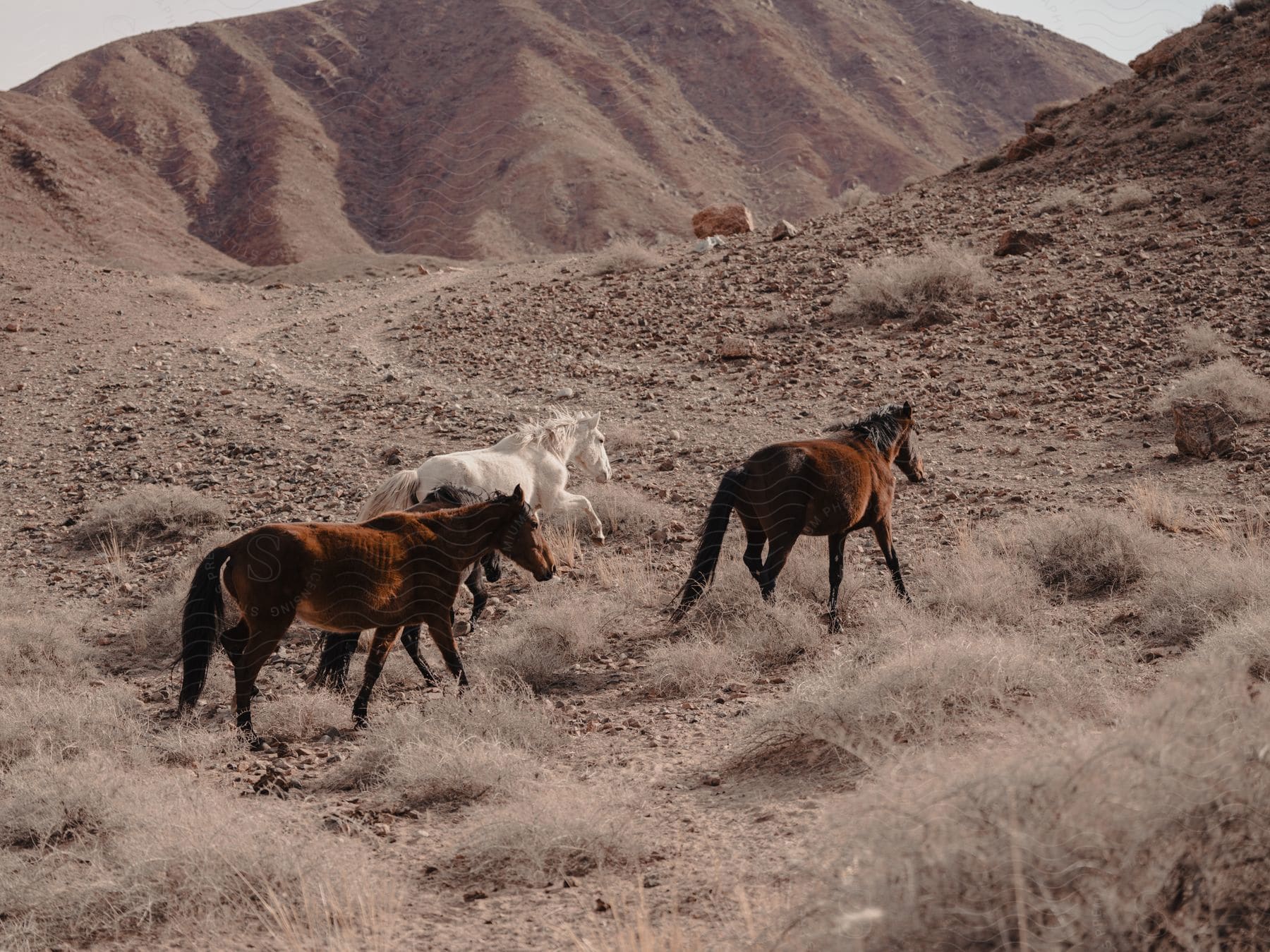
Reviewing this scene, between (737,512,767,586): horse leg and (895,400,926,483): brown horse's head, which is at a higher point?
(895,400,926,483): brown horse's head

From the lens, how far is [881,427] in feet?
28.9

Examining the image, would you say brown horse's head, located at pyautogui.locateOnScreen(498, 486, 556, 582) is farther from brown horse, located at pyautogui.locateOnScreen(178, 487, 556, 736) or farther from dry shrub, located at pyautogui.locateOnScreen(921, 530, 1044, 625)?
dry shrub, located at pyautogui.locateOnScreen(921, 530, 1044, 625)

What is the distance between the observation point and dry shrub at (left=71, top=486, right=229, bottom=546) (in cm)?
1084

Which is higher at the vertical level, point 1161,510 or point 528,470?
point 1161,510

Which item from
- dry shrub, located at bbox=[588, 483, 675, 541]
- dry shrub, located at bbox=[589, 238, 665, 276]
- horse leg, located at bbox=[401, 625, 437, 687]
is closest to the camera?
horse leg, located at bbox=[401, 625, 437, 687]

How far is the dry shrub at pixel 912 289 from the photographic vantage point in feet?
56.4

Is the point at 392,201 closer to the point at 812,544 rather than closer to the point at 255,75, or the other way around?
the point at 255,75

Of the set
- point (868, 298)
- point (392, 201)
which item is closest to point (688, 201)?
point (392, 201)

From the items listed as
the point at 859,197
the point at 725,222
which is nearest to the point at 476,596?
the point at 725,222

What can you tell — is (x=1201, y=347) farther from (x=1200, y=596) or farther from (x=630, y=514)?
(x=630, y=514)

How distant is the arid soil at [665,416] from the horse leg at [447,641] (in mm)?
292

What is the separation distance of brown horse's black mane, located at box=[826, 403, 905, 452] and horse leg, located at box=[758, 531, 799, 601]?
1.22m

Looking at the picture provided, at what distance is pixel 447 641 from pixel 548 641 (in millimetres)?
1078

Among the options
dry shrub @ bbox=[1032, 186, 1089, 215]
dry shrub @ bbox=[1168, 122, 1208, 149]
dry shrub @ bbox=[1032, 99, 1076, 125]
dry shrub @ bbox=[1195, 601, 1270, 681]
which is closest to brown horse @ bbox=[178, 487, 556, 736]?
dry shrub @ bbox=[1195, 601, 1270, 681]
